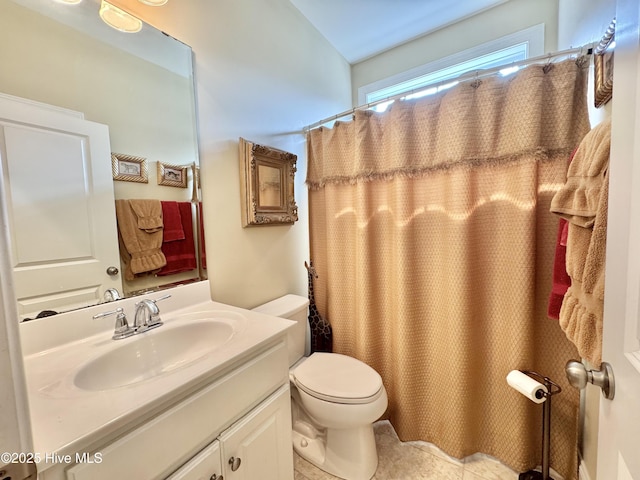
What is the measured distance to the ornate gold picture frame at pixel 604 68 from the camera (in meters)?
0.80

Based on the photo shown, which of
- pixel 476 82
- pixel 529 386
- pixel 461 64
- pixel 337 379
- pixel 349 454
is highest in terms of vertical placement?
pixel 461 64

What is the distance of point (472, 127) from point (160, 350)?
1675mm

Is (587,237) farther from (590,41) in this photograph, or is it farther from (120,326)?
(120,326)

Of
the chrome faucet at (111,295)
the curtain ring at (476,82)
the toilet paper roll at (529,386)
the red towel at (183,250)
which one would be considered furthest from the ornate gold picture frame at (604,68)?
the chrome faucet at (111,295)

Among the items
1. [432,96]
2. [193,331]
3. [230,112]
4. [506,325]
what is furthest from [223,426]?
[432,96]

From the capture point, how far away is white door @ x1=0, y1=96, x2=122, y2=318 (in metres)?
0.79

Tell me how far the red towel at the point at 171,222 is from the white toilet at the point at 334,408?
1.96ft

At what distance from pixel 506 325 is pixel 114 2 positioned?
Result: 7.01 ft

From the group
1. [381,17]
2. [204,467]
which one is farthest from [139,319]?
[381,17]

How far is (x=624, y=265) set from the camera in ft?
1.54

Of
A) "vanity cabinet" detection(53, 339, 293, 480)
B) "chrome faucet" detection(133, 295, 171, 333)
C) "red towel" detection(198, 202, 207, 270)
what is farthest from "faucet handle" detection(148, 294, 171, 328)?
"vanity cabinet" detection(53, 339, 293, 480)

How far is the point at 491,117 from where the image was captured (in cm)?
123

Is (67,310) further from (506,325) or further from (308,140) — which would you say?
(506,325)

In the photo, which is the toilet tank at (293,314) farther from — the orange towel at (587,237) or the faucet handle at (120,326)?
the orange towel at (587,237)
